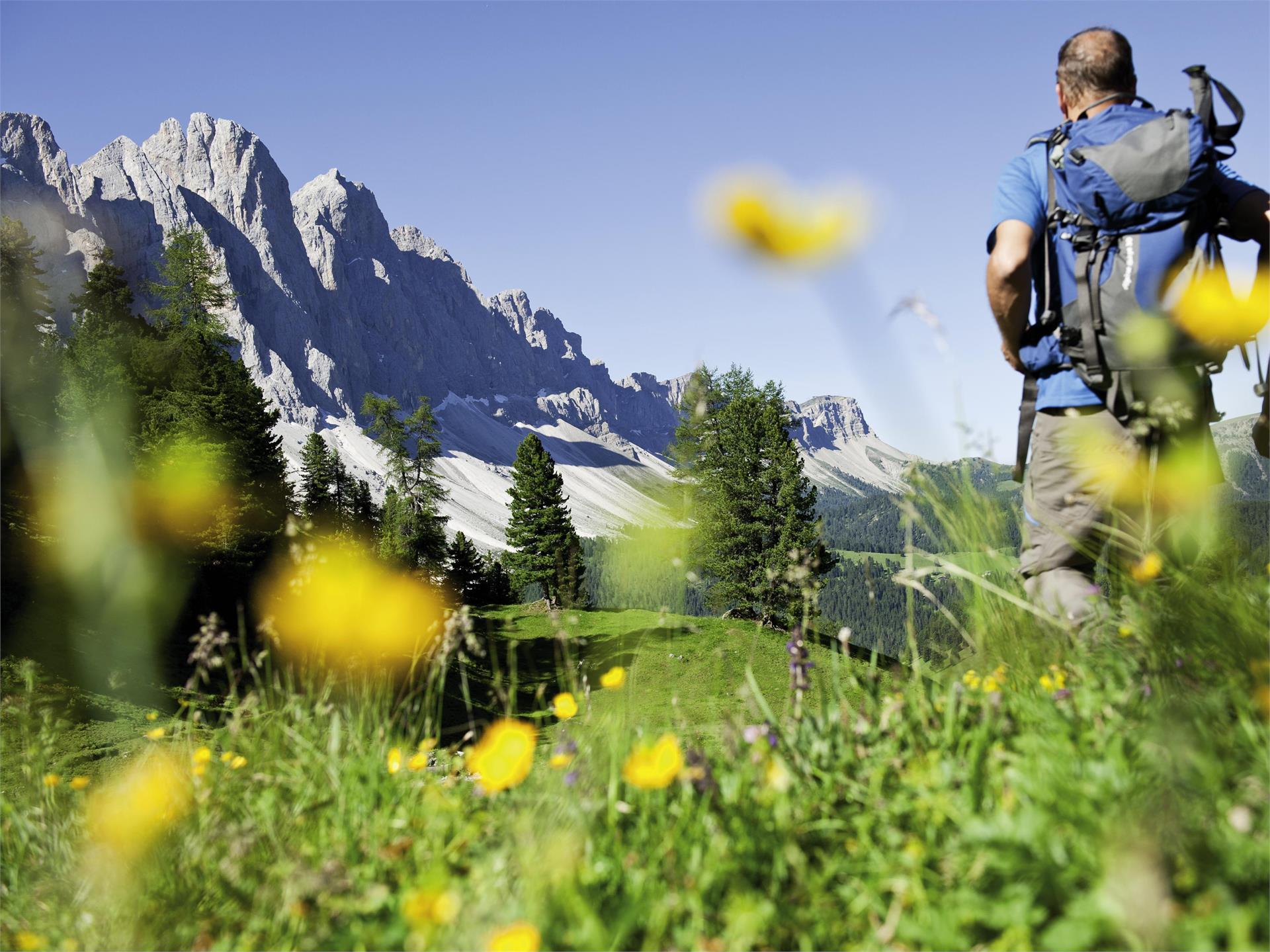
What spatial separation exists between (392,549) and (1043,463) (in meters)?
35.4

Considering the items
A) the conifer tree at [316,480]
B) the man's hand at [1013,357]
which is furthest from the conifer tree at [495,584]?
the man's hand at [1013,357]

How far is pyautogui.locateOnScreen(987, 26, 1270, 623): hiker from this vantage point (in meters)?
2.73

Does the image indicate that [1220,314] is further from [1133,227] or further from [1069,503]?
[1069,503]

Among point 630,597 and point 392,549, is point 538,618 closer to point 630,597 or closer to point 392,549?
point 392,549

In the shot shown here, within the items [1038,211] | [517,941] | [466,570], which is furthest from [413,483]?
[517,941]

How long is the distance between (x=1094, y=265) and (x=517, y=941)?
2940mm

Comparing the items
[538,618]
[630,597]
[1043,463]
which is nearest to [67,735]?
[630,597]

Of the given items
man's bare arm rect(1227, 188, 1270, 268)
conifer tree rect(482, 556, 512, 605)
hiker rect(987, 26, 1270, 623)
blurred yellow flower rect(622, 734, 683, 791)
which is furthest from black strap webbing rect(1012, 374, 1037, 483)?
conifer tree rect(482, 556, 512, 605)

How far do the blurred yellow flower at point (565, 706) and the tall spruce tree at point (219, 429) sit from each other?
22422mm

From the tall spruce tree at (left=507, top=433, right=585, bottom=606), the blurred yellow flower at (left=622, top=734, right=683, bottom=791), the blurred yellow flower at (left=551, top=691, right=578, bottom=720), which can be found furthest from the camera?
the tall spruce tree at (left=507, top=433, right=585, bottom=606)

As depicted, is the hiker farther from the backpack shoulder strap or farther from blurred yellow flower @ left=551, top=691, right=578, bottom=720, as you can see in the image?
blurred yellow flower @ left=551, top=691, right=578, bottom=720

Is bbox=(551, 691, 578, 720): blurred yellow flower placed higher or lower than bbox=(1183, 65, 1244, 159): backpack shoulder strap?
lower

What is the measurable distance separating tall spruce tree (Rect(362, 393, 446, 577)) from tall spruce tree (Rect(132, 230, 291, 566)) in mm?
12091

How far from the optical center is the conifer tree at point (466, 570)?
45.3m
